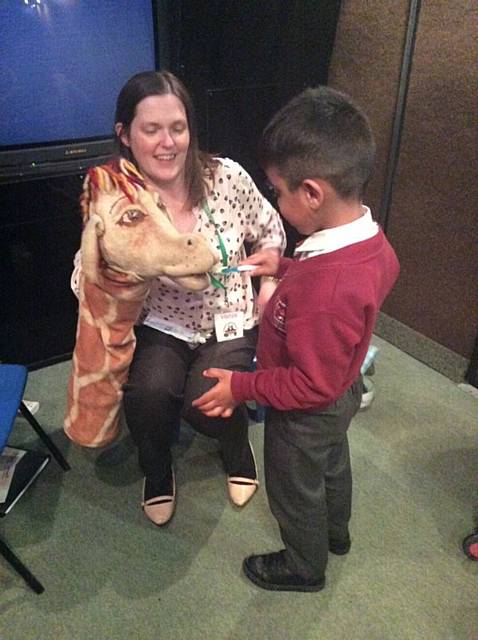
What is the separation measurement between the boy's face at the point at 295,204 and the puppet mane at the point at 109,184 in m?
0.27

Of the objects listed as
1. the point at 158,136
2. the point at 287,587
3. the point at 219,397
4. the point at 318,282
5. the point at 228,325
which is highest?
the point at 158,136

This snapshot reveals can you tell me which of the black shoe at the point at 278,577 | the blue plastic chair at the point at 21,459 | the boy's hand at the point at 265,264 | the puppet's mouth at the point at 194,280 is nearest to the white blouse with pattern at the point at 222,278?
the boy's hand at the point at 265,264

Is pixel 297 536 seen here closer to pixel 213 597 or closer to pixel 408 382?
pixel 213 597

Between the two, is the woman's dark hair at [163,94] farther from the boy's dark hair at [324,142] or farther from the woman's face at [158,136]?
the boy's dark hair at [324,142]

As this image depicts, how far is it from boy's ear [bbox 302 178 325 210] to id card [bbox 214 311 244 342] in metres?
0.56

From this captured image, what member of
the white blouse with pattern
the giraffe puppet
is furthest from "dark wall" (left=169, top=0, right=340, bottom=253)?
the giraffe puppet

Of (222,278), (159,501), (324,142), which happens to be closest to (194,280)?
(222,278)

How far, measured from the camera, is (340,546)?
1231 mm

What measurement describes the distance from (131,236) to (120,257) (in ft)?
0.15

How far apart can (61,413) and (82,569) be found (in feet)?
1.99

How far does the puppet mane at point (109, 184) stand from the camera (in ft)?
3.02

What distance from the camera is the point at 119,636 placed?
3.56 ft

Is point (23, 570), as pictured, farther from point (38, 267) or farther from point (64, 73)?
point (64, 73)

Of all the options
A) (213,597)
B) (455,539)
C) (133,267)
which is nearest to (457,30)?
(133,267)
